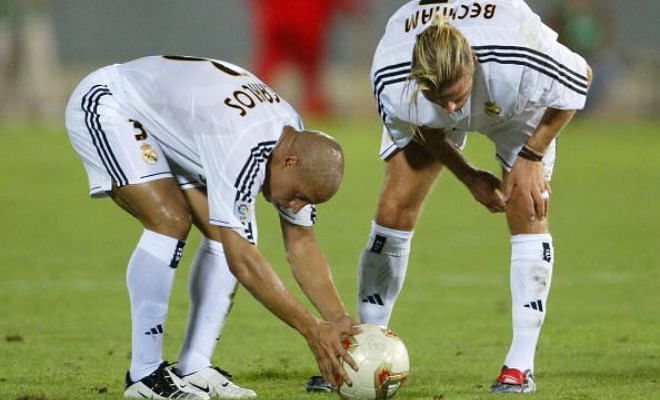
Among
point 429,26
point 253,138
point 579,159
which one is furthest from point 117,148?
point 579,159

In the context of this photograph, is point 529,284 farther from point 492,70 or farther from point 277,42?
point 277,42

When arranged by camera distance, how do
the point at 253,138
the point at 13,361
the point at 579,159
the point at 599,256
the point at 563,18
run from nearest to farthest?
the point at 253,138 → the point at 13,361 → the point at 599,256 → the point at 579,159 → the point at 563,18

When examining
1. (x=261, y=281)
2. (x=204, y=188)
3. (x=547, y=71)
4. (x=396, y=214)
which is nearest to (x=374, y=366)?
(x=261, y=281)

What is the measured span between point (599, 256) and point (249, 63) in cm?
1830

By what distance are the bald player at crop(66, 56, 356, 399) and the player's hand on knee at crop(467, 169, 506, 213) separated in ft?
3.39

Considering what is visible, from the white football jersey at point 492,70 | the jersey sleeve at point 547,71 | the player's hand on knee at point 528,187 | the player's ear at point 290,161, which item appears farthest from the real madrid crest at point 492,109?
the player's ear at point 290,161

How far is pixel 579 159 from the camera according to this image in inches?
816

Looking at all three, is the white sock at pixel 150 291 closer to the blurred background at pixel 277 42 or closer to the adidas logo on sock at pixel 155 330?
the adidas logo on sock at pixel 155 330

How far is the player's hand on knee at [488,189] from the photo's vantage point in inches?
273

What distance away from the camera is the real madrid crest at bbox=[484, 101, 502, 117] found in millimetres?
6637

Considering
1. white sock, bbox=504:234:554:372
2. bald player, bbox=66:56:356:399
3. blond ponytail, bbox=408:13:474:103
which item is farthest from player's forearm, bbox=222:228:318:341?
white sock, bbox=504:234:554:372

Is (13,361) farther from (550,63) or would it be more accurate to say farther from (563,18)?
(563,18)

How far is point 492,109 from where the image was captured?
6668 millimetres

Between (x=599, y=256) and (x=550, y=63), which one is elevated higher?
(x=550, y=63)
